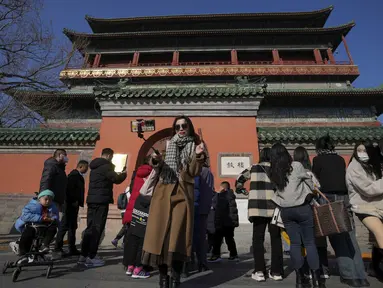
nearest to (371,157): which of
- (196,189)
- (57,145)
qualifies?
(196,189)

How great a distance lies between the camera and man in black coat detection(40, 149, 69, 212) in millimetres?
3930

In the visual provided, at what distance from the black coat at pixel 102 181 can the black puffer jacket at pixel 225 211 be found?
1930 millimetres

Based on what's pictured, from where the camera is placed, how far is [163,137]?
764cm

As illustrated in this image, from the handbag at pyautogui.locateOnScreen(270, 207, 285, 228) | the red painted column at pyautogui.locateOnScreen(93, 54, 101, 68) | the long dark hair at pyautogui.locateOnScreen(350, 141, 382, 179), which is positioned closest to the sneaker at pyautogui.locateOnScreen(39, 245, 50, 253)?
the handbag at pyautogui.locateOnScreen(270, 207, 285, 228)

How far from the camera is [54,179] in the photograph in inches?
161

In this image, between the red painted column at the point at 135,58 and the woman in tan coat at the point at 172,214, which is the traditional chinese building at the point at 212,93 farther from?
the woman in tan coat at the point at 172,214

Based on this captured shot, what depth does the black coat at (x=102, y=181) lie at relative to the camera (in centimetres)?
371

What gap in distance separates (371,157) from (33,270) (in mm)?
4325

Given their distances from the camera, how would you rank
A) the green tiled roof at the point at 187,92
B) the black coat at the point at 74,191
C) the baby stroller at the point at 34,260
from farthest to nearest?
the green tiled roof at the point at 187,92
the black coat at the point at 74,191
the baby stroller at the point at 34,260

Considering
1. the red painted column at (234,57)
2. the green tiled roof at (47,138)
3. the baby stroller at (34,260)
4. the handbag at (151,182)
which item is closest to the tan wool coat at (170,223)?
the handbag at (151,182)

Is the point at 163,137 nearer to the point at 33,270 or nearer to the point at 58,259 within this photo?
the point at 58,259

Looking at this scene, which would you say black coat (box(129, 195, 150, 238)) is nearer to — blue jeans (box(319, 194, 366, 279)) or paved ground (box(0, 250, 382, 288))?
paved ground (box(0, 250, 382, 288))

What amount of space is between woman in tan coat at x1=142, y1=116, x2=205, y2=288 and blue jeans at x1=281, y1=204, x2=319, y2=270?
1.11 metres

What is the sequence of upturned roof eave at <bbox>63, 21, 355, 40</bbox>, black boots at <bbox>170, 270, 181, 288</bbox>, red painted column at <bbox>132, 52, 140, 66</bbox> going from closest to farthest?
black boots at <bbox>170, 270, 181, 288</bbox>, upturned roof eave at <bbox>63, 21, 355, 40</bbox>, red painted column at <bbox>132, 52, 140, 66</bbox>
